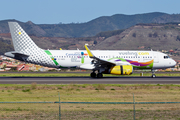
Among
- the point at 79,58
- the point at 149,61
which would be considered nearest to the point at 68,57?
the point at 79,58

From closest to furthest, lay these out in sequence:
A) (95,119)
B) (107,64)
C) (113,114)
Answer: (95,119) < (113,114) < (107,64)

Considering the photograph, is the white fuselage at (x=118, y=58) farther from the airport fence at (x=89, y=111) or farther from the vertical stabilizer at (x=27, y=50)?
the airport fence at (x=89, y=111)

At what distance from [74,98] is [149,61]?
22059 mm

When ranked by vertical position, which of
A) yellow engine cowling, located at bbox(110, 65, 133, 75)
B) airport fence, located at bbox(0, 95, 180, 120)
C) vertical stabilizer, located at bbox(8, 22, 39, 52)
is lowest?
airport fence, located at bbox(0, 95, 180, 120)

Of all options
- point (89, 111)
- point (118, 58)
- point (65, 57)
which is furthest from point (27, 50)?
point (89, 111)

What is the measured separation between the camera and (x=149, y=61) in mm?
38750

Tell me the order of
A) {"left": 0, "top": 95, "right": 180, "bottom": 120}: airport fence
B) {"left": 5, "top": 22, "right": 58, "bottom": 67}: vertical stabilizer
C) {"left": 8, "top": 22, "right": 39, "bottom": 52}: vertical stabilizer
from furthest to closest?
{"left": 8, "top": 22, "right": 39, "bottom": 52}: vertical stabilizer < {"left": 5, "top": 22, "right": 58, "bottom": 67}: vertical stabilizer < {"left": 0, "top": 95, "right": 180, "bottom": 120}: airport fence

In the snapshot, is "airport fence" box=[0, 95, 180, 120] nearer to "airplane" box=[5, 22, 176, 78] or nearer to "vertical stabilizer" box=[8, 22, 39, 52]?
"airplane" box=[5, 22, 176, 78]

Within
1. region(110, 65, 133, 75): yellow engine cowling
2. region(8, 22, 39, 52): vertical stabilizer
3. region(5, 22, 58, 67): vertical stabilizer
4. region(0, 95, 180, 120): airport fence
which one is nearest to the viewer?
region(0, 95, 180, 120): airport fence

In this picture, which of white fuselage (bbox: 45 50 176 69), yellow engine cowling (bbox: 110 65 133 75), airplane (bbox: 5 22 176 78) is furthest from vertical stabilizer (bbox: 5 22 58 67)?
yellow engine cowling (bbox: 110 65 133 75)

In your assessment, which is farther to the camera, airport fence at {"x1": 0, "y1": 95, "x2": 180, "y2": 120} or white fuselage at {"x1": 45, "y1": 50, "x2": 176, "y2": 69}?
white fuselage at {"x1": 45, "y1": 50, "x2": 176, "y2": 69}

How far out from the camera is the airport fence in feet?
43.0

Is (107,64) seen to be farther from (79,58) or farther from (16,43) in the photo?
(16,43)

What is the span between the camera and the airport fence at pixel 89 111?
516 inches
